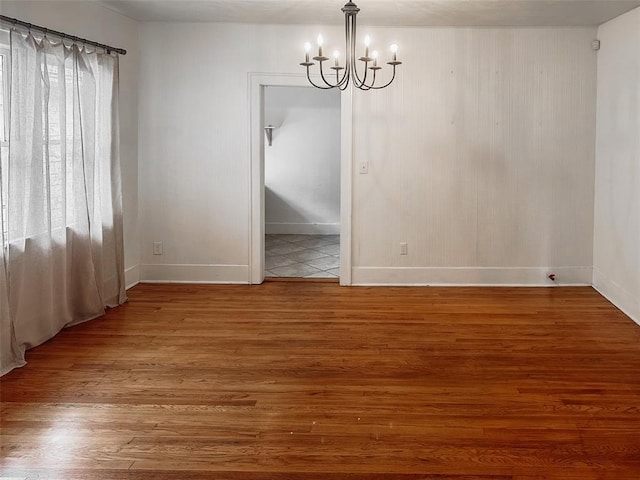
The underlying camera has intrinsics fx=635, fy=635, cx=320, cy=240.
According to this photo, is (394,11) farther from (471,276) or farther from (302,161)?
(302,161)

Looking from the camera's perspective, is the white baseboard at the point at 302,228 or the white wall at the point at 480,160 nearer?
the white wall at the point at 480,160

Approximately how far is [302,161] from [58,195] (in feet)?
17.1

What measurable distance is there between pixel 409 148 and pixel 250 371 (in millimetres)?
3031

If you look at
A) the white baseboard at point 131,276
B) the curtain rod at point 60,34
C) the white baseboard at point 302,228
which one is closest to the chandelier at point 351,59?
the curtain rod at point 60,34

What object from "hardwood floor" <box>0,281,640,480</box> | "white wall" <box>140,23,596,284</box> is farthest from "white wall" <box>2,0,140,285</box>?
"hardwood floor" <box>0,281,640,480</box>

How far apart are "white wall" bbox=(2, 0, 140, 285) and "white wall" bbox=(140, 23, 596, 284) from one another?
0.36 feet

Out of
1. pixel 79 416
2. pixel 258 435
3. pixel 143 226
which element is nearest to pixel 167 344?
pixel 79 416

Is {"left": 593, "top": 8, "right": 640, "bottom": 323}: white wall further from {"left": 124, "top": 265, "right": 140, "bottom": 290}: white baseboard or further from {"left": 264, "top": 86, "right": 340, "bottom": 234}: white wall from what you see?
{"left": 124, "top": 265, "right": 140, "bottom": 290}: white baseboard

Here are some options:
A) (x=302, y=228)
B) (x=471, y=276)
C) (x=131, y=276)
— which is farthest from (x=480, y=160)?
(x=302, y=228)

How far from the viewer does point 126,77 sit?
574cm

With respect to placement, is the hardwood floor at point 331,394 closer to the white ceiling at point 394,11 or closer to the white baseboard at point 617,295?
the white baseboard at point 617,295

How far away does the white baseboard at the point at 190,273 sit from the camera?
20.2 feet

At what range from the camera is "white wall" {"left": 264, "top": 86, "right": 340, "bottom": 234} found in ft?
30.0

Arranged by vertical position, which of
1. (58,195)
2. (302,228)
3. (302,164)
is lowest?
(302,228)
